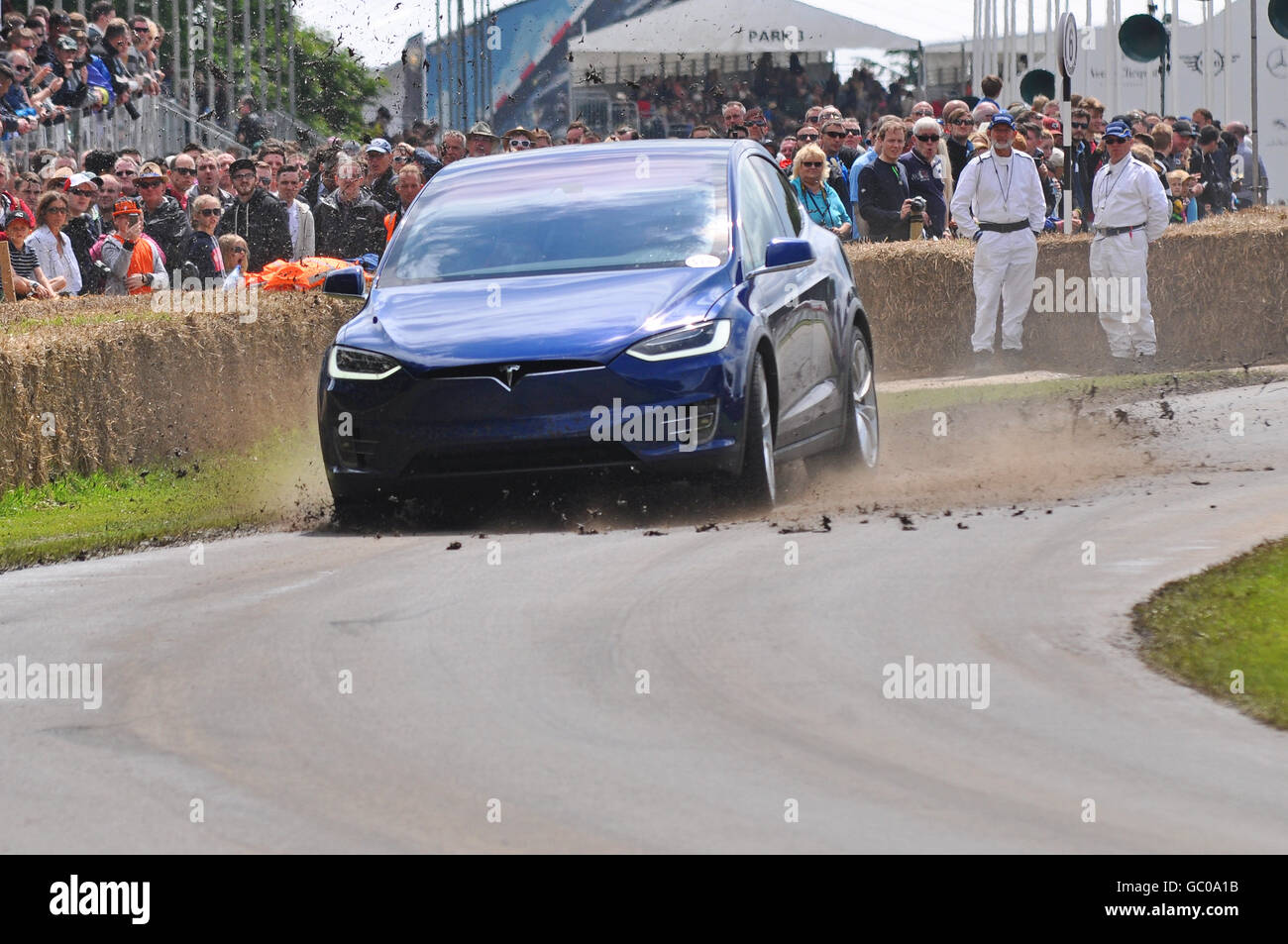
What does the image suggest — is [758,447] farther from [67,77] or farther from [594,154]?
[67,77]

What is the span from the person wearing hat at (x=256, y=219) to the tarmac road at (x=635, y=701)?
365 inches

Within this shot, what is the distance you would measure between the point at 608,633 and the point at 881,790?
240 cm

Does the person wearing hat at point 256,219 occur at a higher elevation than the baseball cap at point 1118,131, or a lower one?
lower

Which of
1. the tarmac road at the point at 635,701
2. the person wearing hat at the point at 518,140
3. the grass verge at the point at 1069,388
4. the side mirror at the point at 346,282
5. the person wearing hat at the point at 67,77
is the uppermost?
the person wearing hat at the point at 67,77

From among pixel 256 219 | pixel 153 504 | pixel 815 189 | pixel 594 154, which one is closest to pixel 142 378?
pixel 153 504

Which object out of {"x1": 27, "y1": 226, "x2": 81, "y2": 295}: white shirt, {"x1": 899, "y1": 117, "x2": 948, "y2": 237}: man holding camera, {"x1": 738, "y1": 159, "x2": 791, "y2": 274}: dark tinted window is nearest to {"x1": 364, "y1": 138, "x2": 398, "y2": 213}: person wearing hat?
{"x1": 27, "y1": 226, "x2": 81, "y2": 295}: white shirt

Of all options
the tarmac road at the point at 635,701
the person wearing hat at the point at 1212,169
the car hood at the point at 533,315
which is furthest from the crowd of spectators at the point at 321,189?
the tarmac road at the point at 635,701

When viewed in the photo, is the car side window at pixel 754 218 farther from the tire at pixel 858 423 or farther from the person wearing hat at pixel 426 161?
the person wearing hat at pixel 426 161

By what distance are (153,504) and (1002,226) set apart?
10.5 meters

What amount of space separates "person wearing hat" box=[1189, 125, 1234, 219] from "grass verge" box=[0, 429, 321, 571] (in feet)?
58.0

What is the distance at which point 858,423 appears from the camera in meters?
12.9

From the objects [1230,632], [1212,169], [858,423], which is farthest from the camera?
[1212,169]

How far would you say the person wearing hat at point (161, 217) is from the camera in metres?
18.8

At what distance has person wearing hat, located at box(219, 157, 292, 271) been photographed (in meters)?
19.9
